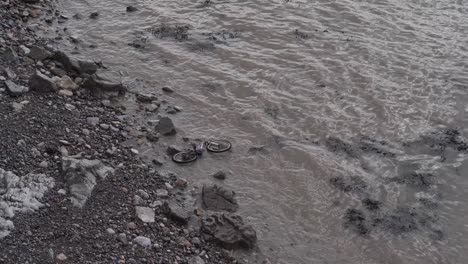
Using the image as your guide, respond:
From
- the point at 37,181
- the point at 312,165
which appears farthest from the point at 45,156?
the point at 312,165

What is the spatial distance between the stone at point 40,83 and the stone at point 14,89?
0.20 metres

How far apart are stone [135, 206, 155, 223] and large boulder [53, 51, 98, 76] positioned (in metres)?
4.15

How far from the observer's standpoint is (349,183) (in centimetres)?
805

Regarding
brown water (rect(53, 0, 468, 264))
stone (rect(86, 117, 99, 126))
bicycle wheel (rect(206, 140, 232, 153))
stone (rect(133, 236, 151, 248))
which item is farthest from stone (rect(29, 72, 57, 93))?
stone (rect(133, 236, 151, 248))

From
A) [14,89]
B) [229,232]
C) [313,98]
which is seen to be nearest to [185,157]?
[229,232]

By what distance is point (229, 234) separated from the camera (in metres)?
6.66

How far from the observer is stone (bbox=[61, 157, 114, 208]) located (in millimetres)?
6289

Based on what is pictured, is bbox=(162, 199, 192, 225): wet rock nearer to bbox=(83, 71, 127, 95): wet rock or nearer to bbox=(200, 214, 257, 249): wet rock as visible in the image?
bbox=(200, 214, 257, 249): wet rock

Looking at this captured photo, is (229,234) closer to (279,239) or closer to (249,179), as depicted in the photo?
(279,239)

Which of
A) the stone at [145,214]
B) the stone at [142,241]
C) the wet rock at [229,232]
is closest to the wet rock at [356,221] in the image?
the wet rock at [229,232]

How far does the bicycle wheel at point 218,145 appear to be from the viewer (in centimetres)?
858

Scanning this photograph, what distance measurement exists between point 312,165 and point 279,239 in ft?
5.94

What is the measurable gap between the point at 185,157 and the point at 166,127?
2.72ft

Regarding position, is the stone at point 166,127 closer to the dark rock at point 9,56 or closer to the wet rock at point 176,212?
the wet rock at point 176,212
